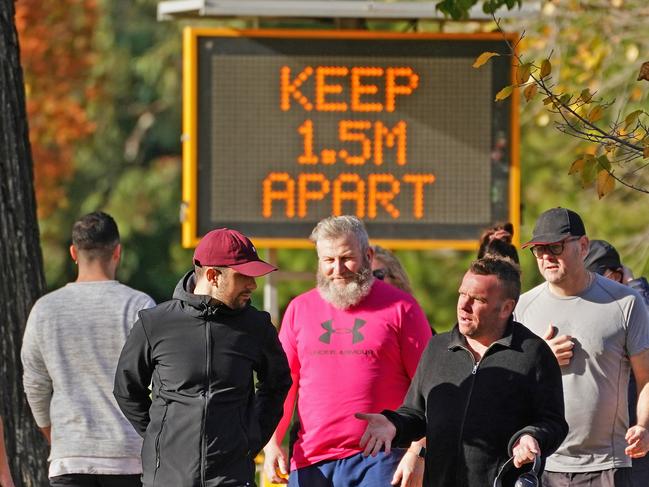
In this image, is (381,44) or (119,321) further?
(381,44)

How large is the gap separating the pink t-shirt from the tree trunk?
167 centimetres

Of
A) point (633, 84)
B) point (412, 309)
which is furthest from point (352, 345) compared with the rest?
point (633, 84)

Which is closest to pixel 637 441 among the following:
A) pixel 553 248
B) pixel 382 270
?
pixel 553 248

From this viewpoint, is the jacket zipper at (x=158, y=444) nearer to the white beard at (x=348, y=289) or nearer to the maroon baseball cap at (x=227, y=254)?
the maroon baseball cap at (x=227, y=254)

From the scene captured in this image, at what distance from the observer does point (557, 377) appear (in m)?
6.86

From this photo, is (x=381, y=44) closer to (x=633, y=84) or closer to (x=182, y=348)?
(x=633, y=84)

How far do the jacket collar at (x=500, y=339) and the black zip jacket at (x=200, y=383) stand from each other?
0.69 m

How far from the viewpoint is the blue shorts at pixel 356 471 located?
313 inches

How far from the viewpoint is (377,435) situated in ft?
22.5

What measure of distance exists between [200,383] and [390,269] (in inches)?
98.6

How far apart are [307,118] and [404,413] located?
14.9ft

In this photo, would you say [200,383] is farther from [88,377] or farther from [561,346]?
[561,346]

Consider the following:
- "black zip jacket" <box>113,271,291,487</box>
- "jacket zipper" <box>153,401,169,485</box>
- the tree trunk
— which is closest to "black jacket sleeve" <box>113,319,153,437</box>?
"black zip jacket" <box>113,271,291,487</box>

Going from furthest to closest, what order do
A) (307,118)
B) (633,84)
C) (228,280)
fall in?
(633,84) → (307,118) → (228,280)
